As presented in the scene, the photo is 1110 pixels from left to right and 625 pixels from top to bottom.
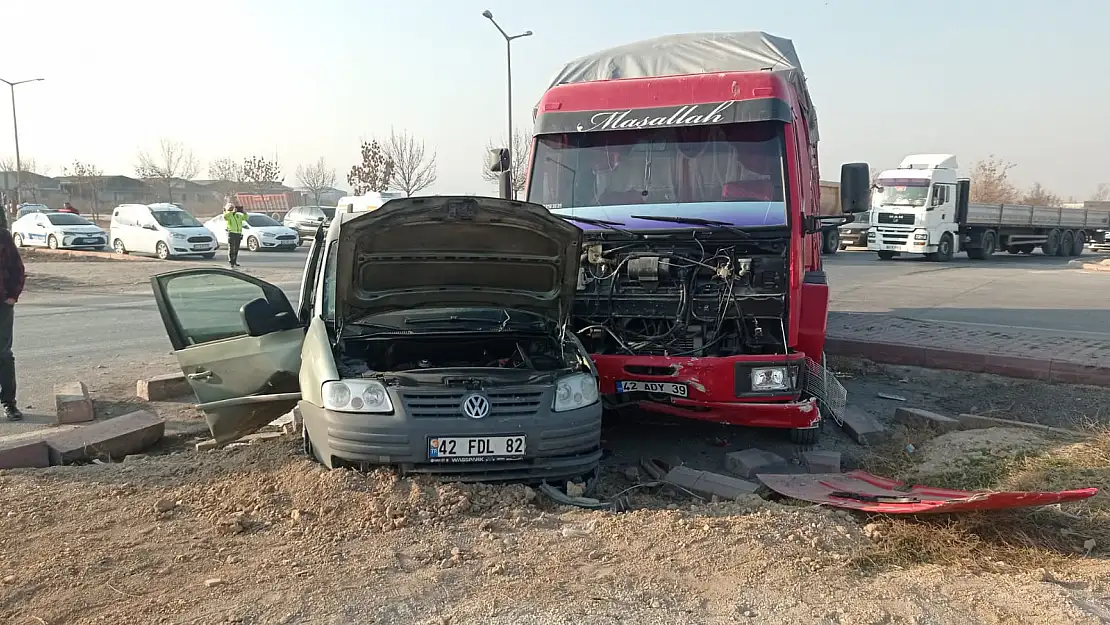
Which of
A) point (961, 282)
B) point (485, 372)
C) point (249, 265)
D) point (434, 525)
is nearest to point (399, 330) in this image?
point (485, 372)

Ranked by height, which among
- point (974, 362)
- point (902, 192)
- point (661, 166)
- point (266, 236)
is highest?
point (902, 192)

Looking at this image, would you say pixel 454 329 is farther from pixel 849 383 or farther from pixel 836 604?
pixel 849 383

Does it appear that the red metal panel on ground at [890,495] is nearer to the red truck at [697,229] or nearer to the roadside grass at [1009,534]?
the roadside grass at [1009,534]

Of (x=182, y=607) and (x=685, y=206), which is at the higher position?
(x=685, y=206)

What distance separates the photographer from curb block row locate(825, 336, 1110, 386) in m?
7.64

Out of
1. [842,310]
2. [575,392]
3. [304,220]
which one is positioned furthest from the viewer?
[304,220]

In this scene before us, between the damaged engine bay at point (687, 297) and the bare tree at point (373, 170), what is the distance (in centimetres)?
4788

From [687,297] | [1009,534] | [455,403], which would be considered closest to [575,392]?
[455,403]

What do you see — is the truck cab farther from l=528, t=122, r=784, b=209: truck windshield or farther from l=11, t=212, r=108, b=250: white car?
l=11, t=212, r=108, b=250: white car

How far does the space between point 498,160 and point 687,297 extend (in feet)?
9.04

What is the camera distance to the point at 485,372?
16.0 feet

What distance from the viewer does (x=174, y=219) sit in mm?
25297

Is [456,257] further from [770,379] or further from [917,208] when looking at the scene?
[917,208]

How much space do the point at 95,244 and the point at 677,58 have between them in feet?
88.8
